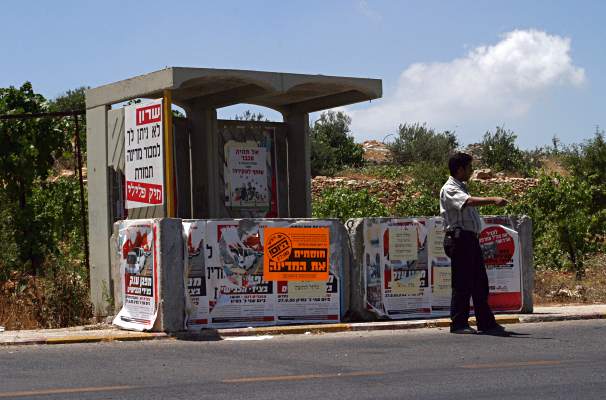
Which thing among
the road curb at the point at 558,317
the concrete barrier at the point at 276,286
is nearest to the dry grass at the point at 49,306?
the concrete barrier at the point at 276,286

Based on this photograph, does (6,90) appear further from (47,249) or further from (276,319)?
(276,319)

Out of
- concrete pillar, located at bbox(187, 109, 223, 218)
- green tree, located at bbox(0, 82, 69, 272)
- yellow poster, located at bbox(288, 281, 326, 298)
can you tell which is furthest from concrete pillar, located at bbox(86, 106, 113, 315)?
green tree, located at bbox(0, 82, 69, 272)

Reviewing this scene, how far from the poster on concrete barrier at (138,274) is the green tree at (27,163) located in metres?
5.88

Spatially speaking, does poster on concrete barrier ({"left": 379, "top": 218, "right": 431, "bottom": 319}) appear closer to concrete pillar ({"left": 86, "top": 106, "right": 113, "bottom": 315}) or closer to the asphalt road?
the asphalt road

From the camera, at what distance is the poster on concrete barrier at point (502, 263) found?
1002cm

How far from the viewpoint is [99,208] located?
34.3ft

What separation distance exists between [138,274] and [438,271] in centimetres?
406

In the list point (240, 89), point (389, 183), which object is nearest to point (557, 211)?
point (240, 89)

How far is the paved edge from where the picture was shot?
26.9 ft

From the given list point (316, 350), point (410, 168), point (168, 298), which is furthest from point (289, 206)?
point (410, 168)

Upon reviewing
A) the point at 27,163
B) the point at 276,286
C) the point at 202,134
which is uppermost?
the point at 202,134

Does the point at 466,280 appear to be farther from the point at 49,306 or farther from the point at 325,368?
the point at 49,306

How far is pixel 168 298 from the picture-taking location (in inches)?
333

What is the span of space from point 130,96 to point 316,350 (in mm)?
4696
